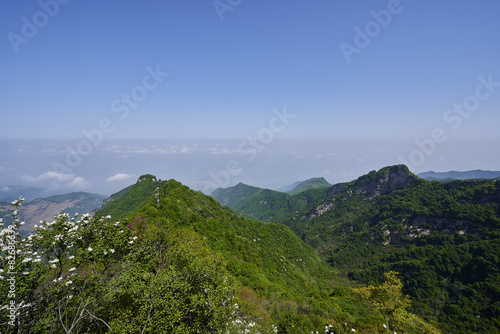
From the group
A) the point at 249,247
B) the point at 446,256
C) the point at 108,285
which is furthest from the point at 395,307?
the point at 446,256

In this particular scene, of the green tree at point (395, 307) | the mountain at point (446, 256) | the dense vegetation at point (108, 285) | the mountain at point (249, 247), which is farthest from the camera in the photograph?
the mountain at point (446, 256)

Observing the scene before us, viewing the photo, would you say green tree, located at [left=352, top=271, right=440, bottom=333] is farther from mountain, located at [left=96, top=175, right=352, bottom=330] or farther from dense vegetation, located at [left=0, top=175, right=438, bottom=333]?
mountain, located at [left=96, top=175, right=352, bottom=330]

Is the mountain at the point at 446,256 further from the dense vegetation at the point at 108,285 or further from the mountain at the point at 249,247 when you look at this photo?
the dense vegetation at the point at 108,285

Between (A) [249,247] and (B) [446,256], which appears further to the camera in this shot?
(B) [446,256]

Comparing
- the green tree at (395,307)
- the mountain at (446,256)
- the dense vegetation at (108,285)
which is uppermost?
the dense vegetation at (108,285)

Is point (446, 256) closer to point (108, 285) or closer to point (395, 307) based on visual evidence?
point (395, 307)

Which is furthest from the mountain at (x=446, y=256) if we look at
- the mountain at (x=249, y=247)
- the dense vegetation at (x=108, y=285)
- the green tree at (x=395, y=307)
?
the dense vegetation at (x=108, y=285)

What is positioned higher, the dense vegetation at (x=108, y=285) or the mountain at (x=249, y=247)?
the dense vegetation at (x=108, y=285)

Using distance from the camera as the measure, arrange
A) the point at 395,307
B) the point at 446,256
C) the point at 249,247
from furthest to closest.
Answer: the point at 446,256
the point at 249,247
the point at 395,307

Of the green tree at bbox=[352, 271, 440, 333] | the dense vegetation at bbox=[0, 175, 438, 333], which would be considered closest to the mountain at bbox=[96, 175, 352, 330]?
the dense vegetation at bbox=[0, 175, 438, 333]

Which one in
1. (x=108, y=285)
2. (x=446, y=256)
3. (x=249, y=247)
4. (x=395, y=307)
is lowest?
→ (x=446, y=256)

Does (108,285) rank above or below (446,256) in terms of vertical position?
above

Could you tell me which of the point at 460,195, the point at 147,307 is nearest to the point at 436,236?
the point at 460,195

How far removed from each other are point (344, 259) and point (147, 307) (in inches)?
8406
